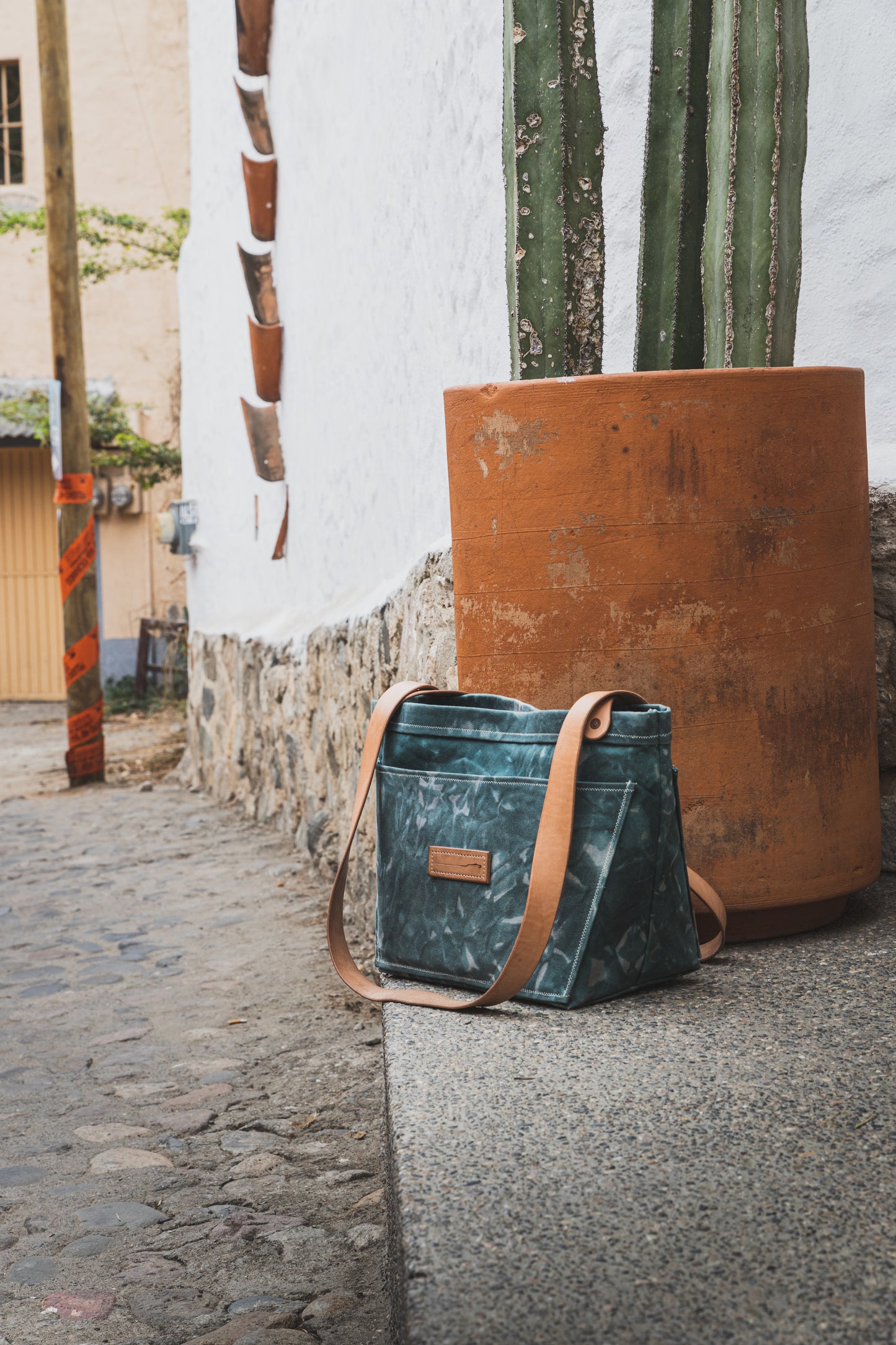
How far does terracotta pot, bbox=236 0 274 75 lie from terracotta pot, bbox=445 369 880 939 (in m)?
4.22

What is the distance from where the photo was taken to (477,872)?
1.70 meters

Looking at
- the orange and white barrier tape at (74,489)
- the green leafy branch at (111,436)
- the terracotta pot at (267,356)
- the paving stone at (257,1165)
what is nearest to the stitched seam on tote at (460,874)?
the paving stone at (257,1165)

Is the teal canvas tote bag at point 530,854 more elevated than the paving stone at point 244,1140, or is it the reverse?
the teal canvas tote bag at point 530,854

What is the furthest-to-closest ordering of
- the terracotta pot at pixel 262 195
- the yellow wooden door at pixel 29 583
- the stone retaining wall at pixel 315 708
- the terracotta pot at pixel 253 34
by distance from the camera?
the yellow wooden door at pixel 29 583, the terracotta pot at pixel 262 195, the terracotta pot at pixel 253 34, the stone retaining wall at pixel 315 708

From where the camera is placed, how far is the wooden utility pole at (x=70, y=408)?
704 cm

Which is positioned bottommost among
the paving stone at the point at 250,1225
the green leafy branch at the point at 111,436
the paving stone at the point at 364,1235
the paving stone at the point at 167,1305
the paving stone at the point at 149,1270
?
the paving stone at the point at 250,1225

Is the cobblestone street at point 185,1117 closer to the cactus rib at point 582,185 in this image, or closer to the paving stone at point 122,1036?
the paving stone at point 122,1036

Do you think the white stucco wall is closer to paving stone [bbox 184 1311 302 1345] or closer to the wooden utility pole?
the wooden utility pole

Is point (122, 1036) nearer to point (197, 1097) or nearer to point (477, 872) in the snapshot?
point (197, 1097)

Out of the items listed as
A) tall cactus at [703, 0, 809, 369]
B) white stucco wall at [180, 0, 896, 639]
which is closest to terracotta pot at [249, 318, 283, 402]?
white stucco wall at [180, 0, 896, 639]

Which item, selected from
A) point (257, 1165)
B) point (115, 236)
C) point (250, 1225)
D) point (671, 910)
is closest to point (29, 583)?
point (115, 236)

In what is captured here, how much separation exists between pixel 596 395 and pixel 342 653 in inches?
98.2

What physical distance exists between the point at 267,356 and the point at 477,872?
424 centimetres

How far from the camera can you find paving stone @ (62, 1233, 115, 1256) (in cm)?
193
